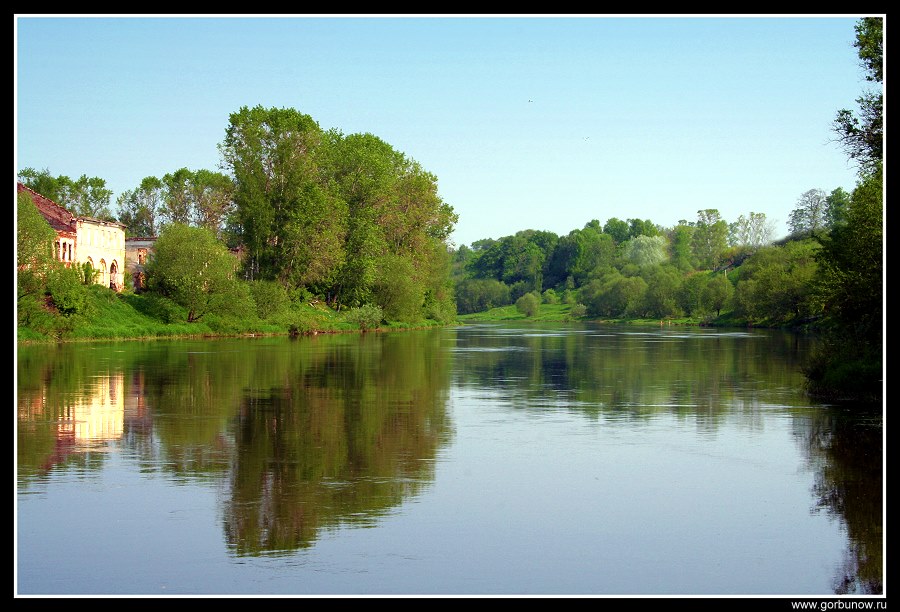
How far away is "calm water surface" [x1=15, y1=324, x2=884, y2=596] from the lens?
11.2 meters

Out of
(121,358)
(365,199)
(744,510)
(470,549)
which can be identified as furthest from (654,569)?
(365,199)

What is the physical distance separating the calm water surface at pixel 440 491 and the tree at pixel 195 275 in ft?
134

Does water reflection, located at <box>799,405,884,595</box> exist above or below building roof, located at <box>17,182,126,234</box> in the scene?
below

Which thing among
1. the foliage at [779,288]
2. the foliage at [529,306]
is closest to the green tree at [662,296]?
Result: the foliage at [779,288]

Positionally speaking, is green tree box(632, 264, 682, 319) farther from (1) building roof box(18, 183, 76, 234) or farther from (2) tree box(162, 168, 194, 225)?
(1) building roof box(18, 183, 76, 234)

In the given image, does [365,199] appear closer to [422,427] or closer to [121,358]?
[121,358]

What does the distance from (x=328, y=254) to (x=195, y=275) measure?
13554 millimetres

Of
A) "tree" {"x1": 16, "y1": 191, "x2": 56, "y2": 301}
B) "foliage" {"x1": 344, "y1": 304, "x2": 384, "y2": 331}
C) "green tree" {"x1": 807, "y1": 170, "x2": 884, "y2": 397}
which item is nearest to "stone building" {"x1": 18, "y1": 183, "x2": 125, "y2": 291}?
"foliage" {"x1": 344, "y1": 304, "x2": 384, "y2": 331}

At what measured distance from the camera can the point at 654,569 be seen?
11.5 meters

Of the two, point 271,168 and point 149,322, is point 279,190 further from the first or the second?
point 149,322

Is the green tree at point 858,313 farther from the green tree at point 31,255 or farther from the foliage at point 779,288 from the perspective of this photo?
the foliage at point 779,288

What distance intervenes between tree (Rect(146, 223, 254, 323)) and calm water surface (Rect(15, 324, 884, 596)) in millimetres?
40699

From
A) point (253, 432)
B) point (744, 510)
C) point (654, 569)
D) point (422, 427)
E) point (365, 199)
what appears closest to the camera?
point (654, 569)
